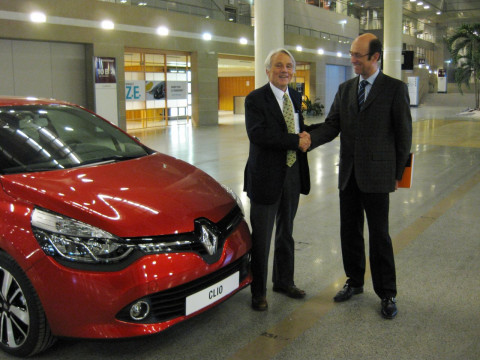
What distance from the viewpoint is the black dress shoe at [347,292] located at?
11.6 feet

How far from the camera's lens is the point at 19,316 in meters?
2.69

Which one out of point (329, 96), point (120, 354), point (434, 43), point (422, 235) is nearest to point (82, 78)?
point (422, 235)

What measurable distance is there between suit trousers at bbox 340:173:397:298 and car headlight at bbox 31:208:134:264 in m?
1.58

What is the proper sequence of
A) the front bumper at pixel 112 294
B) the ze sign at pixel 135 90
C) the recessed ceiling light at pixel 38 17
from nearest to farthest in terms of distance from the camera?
the front bumper at pixel 112 294 → the recessed ceiling light at pixel 38 17 → the ze sign at pixel 135 90

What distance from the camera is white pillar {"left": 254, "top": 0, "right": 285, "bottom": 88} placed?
33.3 feet

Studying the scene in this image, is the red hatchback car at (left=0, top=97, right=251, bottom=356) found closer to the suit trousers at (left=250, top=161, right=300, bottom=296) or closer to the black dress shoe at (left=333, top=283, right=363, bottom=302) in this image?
the suit trousers at (left=250, top=161, right=300, bottom=296)

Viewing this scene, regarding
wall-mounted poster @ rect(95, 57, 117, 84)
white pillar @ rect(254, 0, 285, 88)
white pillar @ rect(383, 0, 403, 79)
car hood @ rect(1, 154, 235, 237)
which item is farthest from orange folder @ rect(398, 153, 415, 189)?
white pillar @ rect(383, 0, 403, 79)

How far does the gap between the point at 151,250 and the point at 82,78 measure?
48.2 feet

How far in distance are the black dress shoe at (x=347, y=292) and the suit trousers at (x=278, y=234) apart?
337 millimetres

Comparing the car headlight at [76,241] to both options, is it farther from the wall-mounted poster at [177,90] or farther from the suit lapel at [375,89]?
the wall-mounted poster at [177,90]

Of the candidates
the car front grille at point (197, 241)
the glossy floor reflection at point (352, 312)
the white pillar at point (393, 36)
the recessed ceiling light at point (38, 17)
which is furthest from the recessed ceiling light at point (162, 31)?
the car front grille at point (197, 241)

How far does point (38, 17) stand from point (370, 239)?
13614 millimetres

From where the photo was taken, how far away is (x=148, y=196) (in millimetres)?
2932

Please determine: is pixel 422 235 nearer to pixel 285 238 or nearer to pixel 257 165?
pixel 285 238
